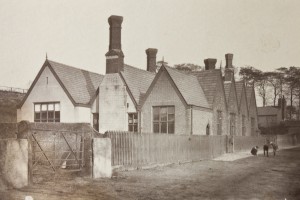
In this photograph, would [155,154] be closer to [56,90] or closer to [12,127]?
[12,127]

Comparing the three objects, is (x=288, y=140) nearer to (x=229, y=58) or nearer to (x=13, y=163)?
(x=229, y=58)

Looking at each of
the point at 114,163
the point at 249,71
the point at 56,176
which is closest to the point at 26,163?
the point at 56,176

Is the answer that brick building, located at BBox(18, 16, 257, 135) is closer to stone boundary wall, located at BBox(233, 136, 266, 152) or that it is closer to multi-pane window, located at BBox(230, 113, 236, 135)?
stone boundary wall, located at BBox(233, 136, 266, 152)

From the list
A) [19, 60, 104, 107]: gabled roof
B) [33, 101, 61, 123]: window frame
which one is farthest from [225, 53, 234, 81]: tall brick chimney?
[33, 101, 61, 123]: window frame

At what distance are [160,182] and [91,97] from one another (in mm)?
21503

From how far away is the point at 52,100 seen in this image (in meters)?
33.2

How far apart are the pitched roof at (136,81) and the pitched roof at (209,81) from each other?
540cm

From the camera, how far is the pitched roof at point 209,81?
117 ft

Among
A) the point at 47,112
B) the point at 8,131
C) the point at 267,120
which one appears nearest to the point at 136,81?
the point at 47,112

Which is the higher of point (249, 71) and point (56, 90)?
point (249, 71)

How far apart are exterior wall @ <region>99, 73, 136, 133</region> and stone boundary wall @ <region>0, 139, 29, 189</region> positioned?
19351 millimetres

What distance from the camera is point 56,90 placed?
1304 inches

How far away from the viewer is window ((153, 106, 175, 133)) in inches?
1242

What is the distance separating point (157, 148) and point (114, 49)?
1255 cm
